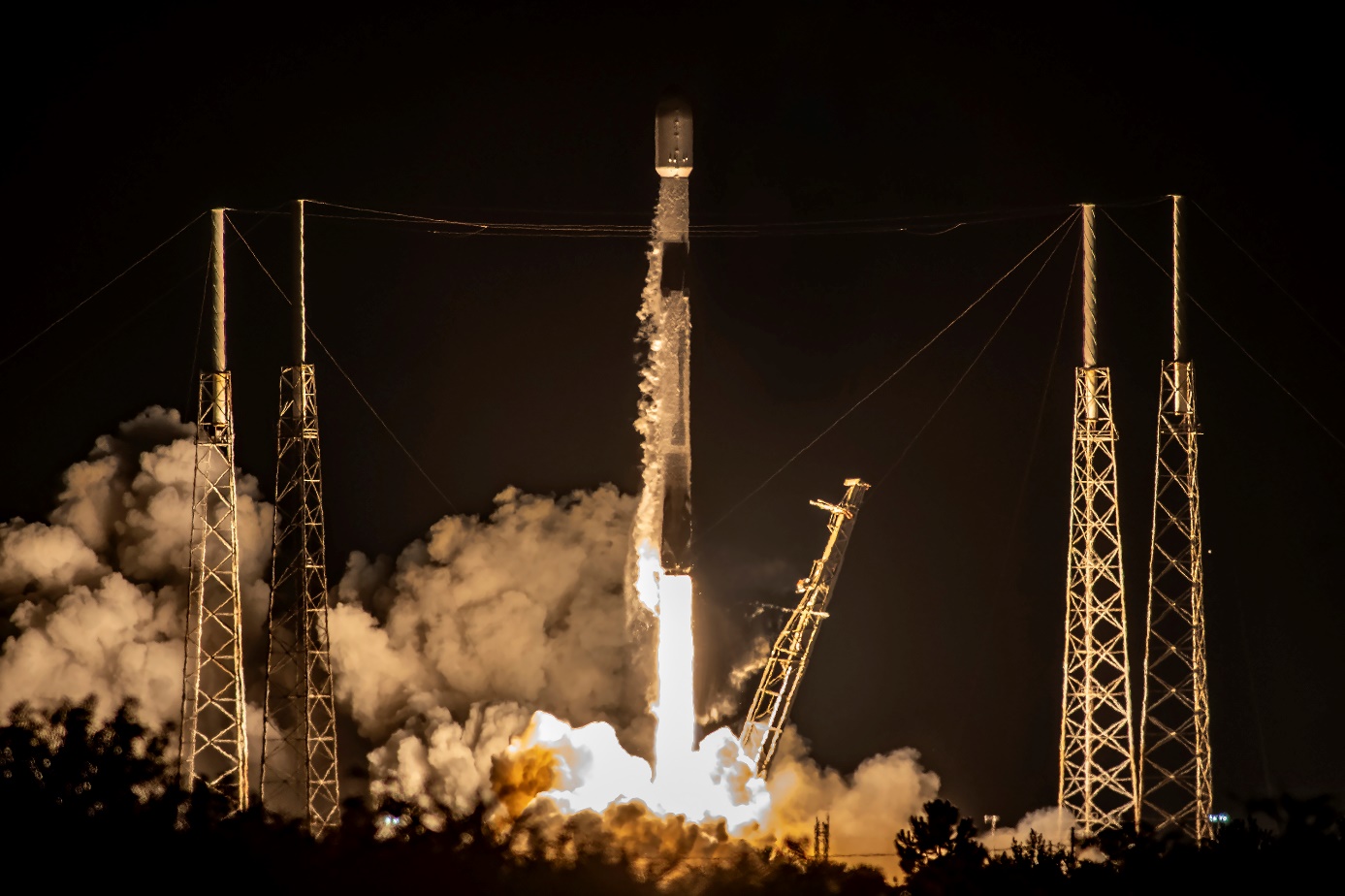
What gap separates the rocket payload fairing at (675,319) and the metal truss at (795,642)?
3.55 metres

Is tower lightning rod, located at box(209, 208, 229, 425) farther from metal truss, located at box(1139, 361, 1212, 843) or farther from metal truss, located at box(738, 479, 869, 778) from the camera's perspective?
metal truss, located at box(1139, 361, 1212, 843)

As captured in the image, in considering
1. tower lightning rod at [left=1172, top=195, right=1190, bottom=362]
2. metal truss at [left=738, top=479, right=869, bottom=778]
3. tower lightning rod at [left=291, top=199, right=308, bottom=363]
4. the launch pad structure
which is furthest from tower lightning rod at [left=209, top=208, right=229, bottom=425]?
tower lightning rod at [left=1172, top=195, right=1190, bottom=362]

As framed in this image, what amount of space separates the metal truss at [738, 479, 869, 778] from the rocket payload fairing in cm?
355

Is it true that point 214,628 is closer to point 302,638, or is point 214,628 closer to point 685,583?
point 302,638

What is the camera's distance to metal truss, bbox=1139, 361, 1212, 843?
43.1 meters

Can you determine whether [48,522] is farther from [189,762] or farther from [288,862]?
[288,862]

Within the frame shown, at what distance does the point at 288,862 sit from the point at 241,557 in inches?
1004

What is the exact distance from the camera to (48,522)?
54.8 meters

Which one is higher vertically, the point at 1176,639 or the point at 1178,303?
the point at 1178,303

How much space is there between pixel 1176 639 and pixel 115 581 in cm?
2587

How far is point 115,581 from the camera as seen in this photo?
53.5 meters

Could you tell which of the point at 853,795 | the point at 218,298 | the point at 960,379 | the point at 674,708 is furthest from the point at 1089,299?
the point at 218,298

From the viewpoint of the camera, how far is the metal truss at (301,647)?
4353 centimetres

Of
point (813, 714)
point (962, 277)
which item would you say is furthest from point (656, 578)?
point (962, 277)
